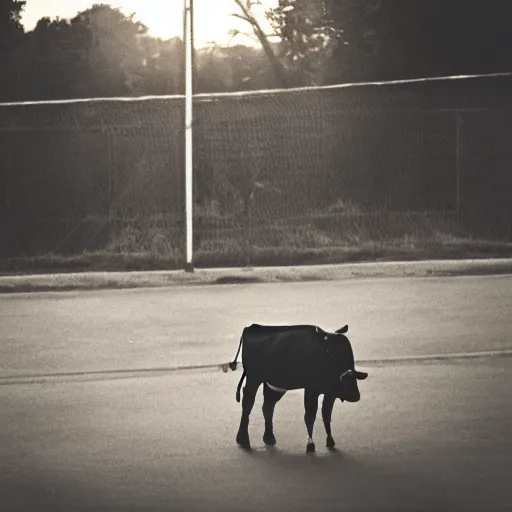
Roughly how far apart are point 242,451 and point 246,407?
27 cm

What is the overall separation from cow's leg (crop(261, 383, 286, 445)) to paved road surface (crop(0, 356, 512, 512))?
75mm

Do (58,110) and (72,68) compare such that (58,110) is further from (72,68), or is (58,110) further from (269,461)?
(269,461)

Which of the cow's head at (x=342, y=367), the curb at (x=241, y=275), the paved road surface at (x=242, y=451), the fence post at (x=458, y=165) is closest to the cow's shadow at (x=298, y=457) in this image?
the paved road surface at (x=242, y=451)

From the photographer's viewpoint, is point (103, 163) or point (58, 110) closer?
point (103, 163)

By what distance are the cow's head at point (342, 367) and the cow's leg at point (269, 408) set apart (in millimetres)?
450

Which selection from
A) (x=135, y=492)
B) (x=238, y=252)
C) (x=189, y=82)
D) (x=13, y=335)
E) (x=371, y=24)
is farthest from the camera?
(x=371, y=24)

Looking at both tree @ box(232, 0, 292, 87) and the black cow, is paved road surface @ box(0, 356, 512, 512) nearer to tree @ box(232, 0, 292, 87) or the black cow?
the black cow

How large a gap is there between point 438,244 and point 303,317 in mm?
8508

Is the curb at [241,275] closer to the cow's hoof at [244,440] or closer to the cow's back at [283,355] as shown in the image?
the cow's hoof at [244,440]

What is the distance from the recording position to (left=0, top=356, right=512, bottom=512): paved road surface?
7.29 metres

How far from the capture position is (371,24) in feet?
105

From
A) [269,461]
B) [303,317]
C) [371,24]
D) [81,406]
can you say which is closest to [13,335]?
[303,317]

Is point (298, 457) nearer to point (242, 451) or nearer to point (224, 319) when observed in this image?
point (242, 451)

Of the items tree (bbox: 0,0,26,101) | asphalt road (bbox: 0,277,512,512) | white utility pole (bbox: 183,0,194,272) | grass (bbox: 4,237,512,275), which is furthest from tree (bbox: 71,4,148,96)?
asphalt road (bbox: 0,277,512,512)
